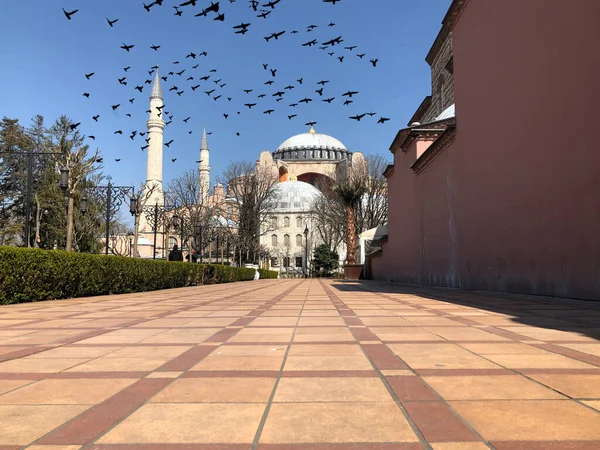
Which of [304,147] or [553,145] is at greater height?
[304,147]

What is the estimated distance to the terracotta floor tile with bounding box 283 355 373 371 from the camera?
9.63ft

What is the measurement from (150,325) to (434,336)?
2.98 m

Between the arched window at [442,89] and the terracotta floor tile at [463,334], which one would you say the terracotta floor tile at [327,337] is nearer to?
the terracotta floor tile at [463,334]

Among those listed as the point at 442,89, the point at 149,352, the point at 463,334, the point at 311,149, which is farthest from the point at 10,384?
the point at 311,149

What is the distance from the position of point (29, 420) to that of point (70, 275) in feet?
28.4

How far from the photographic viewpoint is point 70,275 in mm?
9852

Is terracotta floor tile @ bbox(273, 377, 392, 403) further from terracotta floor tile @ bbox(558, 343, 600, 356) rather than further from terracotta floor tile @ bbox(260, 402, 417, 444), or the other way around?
terracotta floor tile @ bbox(558, 343, 600, 356)

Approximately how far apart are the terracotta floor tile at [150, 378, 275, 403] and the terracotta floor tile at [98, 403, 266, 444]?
79mm

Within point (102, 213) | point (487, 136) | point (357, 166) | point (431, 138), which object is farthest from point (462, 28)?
point (357, 166)

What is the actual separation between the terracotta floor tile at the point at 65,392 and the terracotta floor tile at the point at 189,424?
1.20 ft

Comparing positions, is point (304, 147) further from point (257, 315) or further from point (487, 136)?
point (257, 315)

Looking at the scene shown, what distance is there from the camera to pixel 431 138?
19031 mm

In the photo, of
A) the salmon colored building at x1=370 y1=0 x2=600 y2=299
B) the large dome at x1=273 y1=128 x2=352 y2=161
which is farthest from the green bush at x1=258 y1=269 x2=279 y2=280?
the large dome at x1=273 y1=128 x2=352 y2=161

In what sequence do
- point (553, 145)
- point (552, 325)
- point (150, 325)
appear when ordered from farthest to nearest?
point (553, 145)
point (150, 325)
point (552, 325)
